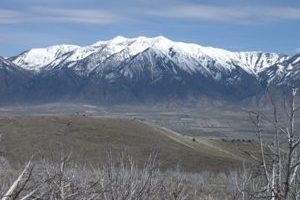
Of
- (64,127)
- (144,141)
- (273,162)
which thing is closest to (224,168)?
(144,141)

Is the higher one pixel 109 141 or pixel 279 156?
pixel 279 156

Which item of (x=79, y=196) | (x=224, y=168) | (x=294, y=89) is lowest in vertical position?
(x=224, y=168)

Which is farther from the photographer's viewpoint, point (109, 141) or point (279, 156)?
point (109, 141)

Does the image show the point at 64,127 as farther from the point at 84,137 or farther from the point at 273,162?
the point at 273,162

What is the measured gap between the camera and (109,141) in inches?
4419

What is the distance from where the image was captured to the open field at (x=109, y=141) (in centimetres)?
10225

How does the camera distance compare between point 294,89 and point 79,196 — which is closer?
point 79,196

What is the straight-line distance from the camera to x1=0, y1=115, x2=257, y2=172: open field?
335 ft

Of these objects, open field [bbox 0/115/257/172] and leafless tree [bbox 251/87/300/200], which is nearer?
leafless tree [bbox 251/87/300/200]

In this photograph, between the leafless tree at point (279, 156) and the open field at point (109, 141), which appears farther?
the open field at point (109, 141)

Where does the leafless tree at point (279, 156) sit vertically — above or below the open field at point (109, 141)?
above

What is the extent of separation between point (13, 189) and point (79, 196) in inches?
35.6

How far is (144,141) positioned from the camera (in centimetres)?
11606

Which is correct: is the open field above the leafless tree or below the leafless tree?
below
